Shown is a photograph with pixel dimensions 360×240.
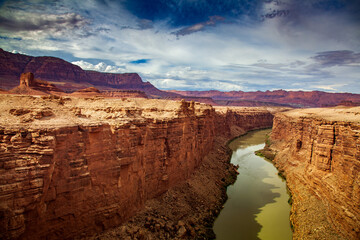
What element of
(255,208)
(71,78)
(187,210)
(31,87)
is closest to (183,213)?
(187,210)

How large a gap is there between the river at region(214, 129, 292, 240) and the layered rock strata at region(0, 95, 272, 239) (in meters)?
8.22

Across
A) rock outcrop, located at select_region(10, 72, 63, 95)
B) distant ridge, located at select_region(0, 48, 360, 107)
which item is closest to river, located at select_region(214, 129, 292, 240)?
rock outcrop, located at select_region(10, 72, 63, 95)

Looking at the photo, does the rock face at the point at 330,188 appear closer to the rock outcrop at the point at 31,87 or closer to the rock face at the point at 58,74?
the rock outcrop at the point at 31,87

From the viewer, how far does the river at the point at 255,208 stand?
1950cm

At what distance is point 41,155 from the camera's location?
31.8 ft


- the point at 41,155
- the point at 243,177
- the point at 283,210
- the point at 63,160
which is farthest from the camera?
the point at 243,177

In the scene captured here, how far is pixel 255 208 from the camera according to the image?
23.9 m

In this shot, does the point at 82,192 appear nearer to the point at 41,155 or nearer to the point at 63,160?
the point at 63,160

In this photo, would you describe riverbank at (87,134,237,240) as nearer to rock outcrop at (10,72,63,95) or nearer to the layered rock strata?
the layered rock strata

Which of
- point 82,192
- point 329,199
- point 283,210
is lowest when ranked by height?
point 283,210

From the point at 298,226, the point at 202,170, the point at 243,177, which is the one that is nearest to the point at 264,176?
the point at 243,177

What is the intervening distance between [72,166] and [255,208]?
2089 centimetres

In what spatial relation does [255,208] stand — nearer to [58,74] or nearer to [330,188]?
[330,188]

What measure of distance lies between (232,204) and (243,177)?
9442 mm
